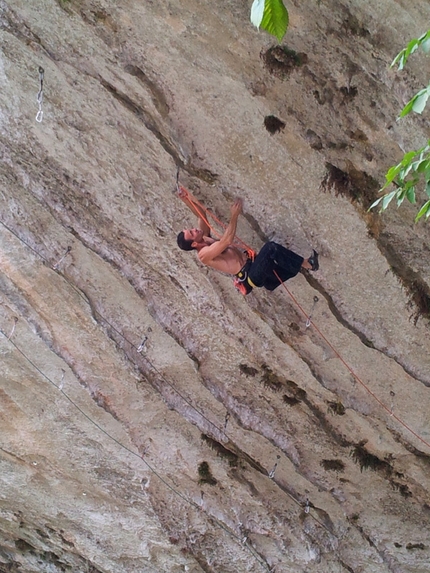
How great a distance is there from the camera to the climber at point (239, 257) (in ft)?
14.2

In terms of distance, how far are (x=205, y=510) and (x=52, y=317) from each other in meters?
3.20

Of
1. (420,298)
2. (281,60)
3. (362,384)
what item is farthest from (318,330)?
(281,60)

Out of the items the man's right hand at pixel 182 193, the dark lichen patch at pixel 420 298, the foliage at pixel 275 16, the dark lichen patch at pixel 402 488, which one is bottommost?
the foliage at pixel 275 16

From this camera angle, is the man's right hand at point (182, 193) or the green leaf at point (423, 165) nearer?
the green leaf at point (423, 165)

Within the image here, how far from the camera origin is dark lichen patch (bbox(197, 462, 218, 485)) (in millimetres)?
6621

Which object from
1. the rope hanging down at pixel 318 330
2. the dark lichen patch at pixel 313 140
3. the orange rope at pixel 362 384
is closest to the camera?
the dark lichen patch at pixel 313 140

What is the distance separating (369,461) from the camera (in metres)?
6.10

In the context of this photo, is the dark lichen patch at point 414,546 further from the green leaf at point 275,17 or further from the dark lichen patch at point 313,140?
the green leaf at point 275,17

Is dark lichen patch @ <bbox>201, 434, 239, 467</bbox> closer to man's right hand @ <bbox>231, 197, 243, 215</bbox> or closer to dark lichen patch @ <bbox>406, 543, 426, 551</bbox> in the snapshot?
dark lichen patch @ <bbox>406, 543, 426, 551</bbox>

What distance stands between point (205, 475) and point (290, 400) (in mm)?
1650

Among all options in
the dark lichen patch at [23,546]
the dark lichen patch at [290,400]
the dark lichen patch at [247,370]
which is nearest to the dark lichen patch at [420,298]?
the dark lichen patch at [290,400]

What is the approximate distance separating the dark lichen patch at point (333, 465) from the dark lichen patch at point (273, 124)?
4.00 m

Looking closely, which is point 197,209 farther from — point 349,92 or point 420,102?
point 420,102

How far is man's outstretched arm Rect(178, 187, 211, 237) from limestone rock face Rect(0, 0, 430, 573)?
18cm
